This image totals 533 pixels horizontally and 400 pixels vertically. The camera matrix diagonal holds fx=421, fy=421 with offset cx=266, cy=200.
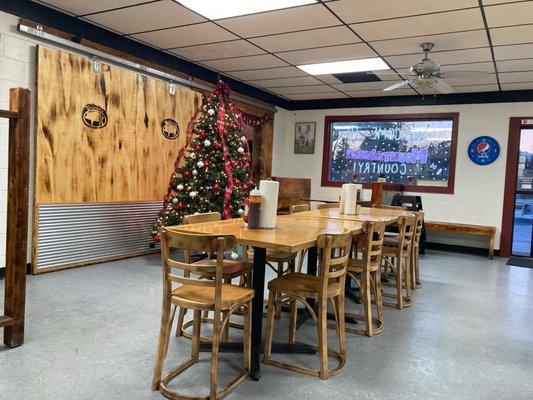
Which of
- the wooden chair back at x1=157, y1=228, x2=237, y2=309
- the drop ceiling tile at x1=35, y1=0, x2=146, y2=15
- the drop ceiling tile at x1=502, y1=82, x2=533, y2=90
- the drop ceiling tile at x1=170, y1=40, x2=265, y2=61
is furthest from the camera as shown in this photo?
the drop ceiling tile at x1=502, y1=82, x2=533, y2=90

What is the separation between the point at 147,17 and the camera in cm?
446

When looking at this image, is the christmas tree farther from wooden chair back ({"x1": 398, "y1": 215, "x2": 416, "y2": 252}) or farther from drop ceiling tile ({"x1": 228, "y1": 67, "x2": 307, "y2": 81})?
wooden chair back ({"x1": 398, "y1": 215, "x2": 416, "y2": 252})

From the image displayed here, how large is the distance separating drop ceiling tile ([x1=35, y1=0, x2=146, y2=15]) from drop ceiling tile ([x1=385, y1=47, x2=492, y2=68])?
3.31 meters

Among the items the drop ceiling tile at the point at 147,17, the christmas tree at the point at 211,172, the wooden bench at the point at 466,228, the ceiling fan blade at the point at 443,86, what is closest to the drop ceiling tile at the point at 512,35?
the ceiling fan blade at the point at 443,86

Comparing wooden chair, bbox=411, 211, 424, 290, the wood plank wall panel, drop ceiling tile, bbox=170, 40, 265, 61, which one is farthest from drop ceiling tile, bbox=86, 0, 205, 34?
wooden chair, bbox=411, 211, 424, 290

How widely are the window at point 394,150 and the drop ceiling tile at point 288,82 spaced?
5.41 ft

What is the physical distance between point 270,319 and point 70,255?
320 centimetres

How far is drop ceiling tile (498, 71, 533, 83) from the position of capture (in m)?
5.95

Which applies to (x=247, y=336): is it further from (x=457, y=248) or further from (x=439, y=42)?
(x=457, y=248)

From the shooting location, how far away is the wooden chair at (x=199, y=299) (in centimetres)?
216

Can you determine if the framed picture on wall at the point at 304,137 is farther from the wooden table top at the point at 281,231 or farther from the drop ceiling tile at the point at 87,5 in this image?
the wooden table top at the point at 281,231

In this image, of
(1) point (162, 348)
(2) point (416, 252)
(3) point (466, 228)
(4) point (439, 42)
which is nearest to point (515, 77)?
(4) point (439, 42)

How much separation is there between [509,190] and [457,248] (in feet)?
4.29

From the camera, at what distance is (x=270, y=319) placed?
8.85 ft
